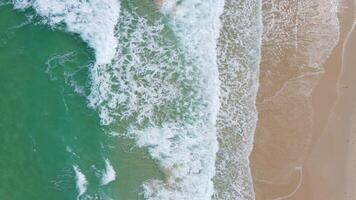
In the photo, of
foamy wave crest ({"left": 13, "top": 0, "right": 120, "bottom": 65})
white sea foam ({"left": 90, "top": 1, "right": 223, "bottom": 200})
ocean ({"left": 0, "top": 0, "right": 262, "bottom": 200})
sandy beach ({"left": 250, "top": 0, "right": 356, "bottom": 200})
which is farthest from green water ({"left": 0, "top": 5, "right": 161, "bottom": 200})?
sandy beach ({"left": 250, "top": 0, "right": 356, "bottom": 200})

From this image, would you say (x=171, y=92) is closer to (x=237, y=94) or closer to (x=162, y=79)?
(x=162, y=79)

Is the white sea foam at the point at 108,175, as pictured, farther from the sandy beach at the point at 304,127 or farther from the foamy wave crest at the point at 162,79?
the sandy beach at the point at 304,127

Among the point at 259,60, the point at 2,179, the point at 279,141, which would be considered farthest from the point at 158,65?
the point at 2,179

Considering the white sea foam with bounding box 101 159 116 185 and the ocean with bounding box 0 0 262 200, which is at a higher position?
the ocean with bounding box 0 0 262 200

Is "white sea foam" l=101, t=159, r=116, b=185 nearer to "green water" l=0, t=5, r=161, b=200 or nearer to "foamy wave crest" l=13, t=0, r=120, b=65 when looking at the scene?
"green water" l=0, t=5, r=161, b=200

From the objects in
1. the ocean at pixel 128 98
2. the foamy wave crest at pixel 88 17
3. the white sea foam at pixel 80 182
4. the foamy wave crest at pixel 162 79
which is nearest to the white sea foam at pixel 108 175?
the ocean at pixel 128 98

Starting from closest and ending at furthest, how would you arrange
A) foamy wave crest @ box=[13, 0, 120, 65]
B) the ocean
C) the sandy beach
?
the sandy beach, the ocean, foamy wave crest @ box=[13, 0, 120, 65]
